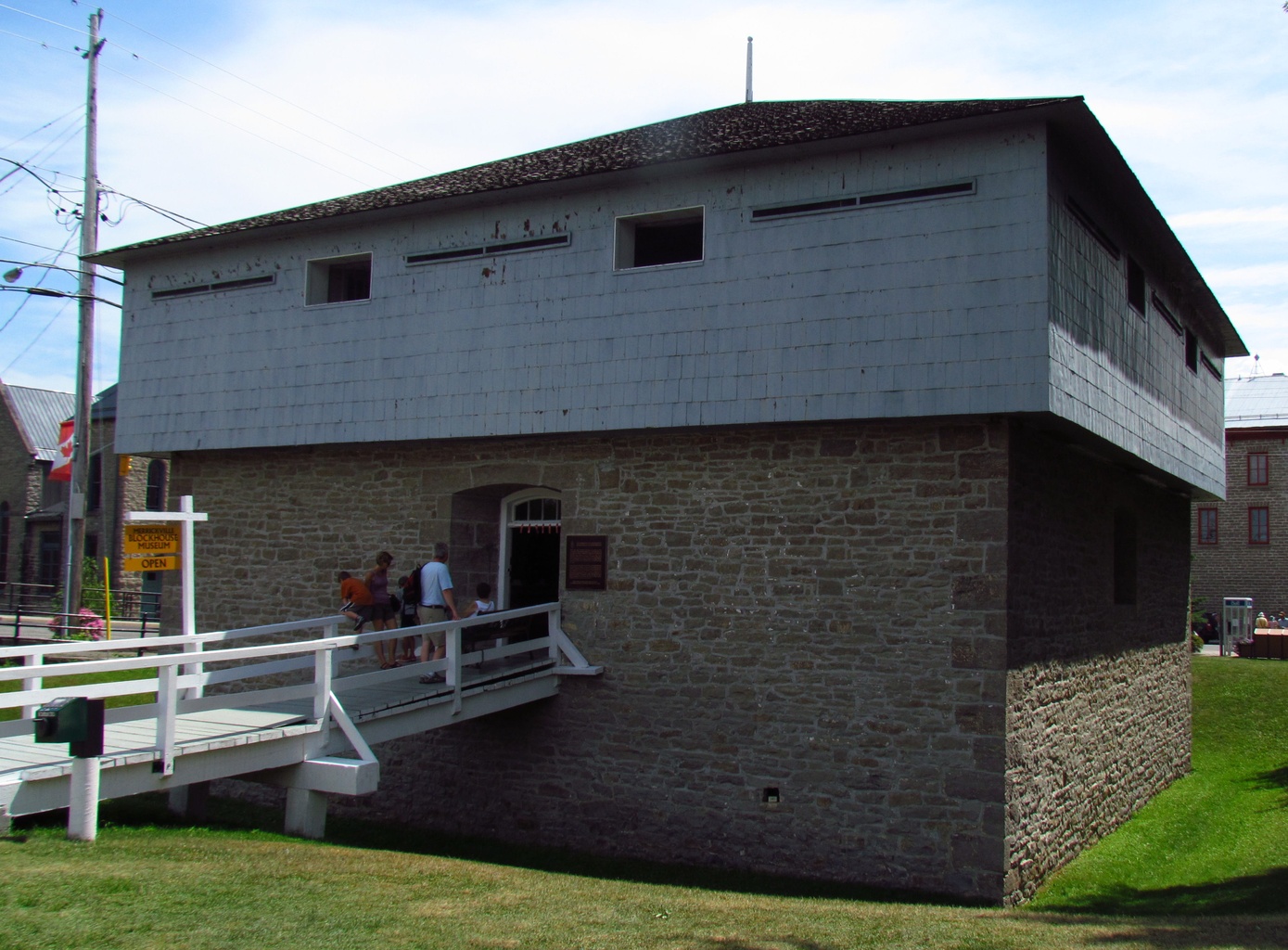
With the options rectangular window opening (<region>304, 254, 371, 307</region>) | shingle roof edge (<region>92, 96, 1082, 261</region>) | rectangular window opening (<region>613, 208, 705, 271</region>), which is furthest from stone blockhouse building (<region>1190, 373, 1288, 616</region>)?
rectangular window opening (<region>304, 254, 371, 307</region>)

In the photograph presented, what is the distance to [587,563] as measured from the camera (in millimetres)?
13062

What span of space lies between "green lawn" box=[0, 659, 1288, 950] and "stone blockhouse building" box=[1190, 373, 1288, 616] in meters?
28.1

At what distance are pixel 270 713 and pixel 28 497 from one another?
32.7m

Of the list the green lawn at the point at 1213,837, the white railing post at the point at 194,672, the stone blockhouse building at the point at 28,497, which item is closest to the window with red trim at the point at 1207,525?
the green lawn at the point at 1213,837

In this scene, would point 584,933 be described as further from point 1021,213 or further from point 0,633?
point 0,633

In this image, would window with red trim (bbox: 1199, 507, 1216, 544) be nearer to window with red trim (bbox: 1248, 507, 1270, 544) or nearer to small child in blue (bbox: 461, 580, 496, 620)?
window with red trim (bbox: 1248, 507, 1270, 544)

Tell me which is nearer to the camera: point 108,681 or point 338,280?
point 338,280

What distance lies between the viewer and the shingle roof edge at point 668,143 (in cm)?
1164

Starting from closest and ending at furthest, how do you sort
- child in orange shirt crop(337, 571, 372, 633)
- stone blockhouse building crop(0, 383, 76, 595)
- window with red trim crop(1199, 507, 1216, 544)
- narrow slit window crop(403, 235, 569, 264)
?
1. narrow slit window crop(403, 235, 569, 264)
2. child in orange shirt crop(337, 571, 372, 633)
3. stone blockhouse building crop(0, 383, 76, 595)
4. window with red trim crop(1199, 507, 1216, 544)

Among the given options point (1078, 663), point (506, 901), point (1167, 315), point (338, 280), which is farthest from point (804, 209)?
point (506, 901)

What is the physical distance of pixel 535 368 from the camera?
13281 mm

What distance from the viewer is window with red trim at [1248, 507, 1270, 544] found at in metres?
38.3

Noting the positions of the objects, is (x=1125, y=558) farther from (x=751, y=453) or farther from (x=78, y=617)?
(x=78, y=617)

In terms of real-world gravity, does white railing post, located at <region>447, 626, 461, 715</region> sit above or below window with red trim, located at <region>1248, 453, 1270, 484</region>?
below
